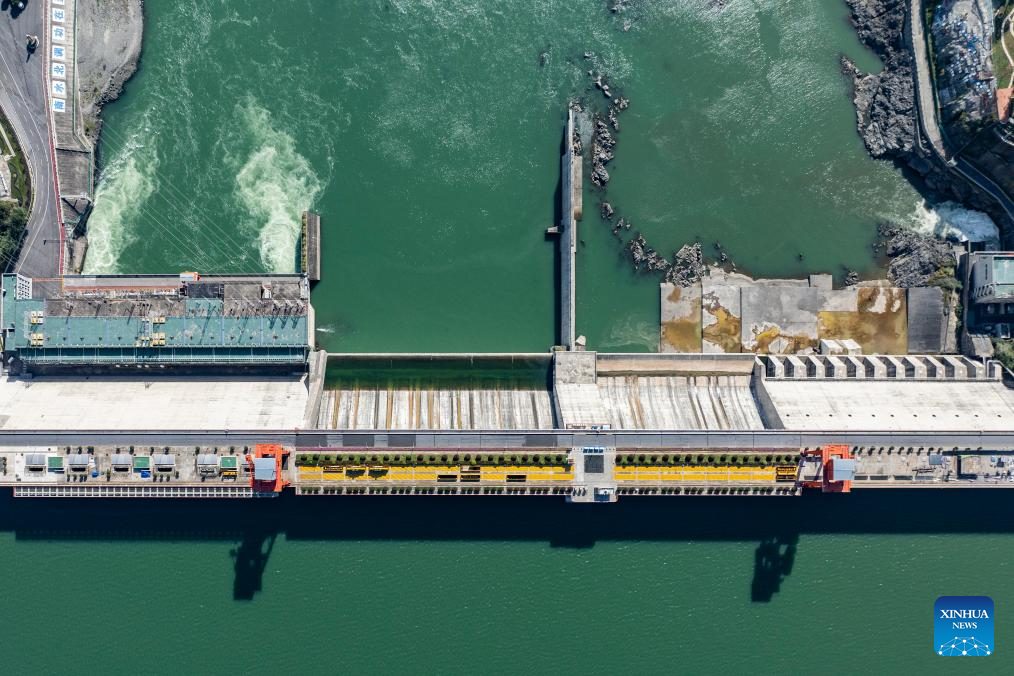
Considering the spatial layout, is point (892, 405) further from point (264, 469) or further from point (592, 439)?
point (264, 469)

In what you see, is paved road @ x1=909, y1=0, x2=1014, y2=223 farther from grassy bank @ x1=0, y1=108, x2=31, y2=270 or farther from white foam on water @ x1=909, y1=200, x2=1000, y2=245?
grassy bank @ x1=0, y1=108, x2=31, y2=270

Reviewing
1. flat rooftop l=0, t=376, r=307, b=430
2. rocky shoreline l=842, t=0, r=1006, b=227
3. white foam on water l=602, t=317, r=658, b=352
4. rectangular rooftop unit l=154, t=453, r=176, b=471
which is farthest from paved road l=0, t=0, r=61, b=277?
rocky shoreline l=842, t=0, r=1006, b=227

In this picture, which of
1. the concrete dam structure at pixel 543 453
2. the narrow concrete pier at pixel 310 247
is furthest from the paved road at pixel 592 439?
the narrow concrete pier at pixel 310 247

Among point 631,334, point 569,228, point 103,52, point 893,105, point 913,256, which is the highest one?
point 103,52

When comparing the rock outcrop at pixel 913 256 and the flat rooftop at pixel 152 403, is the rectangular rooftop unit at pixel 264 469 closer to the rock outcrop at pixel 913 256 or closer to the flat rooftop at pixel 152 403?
the flat rooftop at pixel 152 403

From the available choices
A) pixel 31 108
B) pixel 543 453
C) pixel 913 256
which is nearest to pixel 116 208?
pixel 31 108
